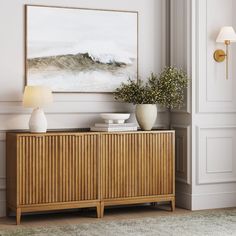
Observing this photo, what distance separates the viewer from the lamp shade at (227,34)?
16.6 feet

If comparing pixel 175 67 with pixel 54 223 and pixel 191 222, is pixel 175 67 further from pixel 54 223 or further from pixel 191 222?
pixel 54 223

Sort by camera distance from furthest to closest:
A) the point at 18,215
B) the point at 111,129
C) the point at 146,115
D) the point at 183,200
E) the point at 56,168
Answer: the point at 183,200
the point at 146,115
the point at 111,129
the point at 56,168
the point at 18,215

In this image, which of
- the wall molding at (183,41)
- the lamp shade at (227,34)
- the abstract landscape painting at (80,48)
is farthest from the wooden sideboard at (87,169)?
the lamp shade at (227,34)

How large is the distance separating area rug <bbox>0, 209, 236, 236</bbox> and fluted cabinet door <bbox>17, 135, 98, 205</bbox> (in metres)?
0.29

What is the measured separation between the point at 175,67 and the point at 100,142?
3.63 feet

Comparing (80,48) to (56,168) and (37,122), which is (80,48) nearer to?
(37,122)

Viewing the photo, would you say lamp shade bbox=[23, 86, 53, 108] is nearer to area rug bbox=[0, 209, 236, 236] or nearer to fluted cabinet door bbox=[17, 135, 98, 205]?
fluted cabinet door bbox=[17, 135, 98, 205]

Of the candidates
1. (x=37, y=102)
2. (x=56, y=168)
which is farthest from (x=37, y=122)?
(x=56, y=168)

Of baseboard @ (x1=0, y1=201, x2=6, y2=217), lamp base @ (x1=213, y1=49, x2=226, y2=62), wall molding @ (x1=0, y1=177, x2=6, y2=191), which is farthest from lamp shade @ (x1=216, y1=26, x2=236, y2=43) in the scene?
baseboard @ (x1=0, y1=201, x2=6, y2=217)

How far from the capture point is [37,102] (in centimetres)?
465

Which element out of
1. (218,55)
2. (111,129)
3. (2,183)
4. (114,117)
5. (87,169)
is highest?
(218,55)

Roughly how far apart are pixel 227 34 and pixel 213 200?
152cm

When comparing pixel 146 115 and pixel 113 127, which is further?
pixel 146 115

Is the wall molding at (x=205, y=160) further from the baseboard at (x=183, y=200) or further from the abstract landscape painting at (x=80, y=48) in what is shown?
the abstract landscape painting at (x=80, y=48)
